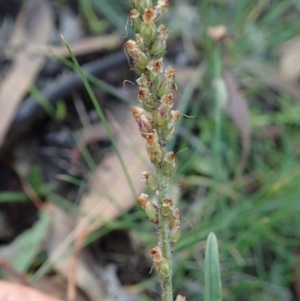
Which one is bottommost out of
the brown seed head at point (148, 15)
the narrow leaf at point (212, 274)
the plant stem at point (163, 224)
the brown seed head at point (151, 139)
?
the narrow leaf at point (212, 274)

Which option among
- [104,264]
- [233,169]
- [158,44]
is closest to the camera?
[158,44]

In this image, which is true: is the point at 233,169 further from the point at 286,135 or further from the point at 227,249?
the point at 227,249

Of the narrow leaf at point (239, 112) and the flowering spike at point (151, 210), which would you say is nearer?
the flowering spike at point (151, 210)

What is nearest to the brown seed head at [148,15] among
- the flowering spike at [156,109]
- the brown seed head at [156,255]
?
the flowering spike at [156,109]

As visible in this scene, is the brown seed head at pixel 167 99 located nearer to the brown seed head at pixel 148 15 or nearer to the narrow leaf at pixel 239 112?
the brown seed head at pixel 148 15

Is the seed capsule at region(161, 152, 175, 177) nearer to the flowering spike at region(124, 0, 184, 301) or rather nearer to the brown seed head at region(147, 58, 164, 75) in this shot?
the flowering spike at region(124, 0, 184, 301)

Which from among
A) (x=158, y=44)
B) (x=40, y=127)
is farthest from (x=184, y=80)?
(x=158, y=44)

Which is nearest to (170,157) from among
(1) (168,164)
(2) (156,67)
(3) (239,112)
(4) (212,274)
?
(1) (168,164)

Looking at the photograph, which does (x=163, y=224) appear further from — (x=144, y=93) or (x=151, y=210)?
(x=144, y=93)
